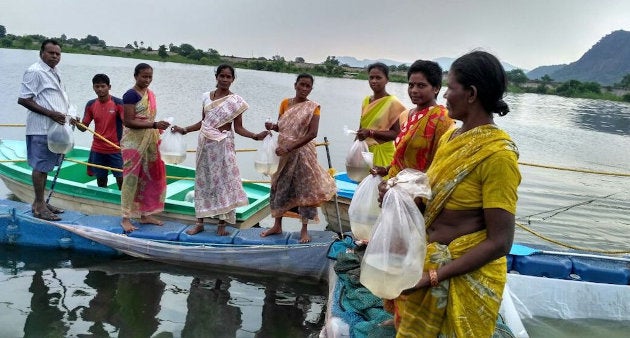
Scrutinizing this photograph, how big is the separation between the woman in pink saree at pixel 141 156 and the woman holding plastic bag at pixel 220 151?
1.06 feet

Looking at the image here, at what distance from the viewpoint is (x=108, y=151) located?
614 cm

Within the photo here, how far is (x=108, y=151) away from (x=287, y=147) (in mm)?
2975

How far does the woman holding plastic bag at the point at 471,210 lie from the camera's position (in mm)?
1638

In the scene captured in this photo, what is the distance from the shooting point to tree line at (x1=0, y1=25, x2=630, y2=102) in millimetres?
56250

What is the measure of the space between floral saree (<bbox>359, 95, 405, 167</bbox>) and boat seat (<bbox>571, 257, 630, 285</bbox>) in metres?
2.15

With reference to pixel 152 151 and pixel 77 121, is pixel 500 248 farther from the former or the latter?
pixel 77 121

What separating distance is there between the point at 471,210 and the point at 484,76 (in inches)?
18.7

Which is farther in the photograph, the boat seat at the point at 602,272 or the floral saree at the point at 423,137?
the boat seat at the point at 602,272

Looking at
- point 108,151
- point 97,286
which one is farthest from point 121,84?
point 97,286

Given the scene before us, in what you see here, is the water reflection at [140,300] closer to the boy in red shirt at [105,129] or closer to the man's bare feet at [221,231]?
the man's bare feet at [221,231]

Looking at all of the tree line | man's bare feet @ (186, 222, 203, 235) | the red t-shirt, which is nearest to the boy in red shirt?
the red t-shirt

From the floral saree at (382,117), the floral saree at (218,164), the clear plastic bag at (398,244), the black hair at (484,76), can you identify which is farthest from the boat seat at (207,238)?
the black hair at (484,76)

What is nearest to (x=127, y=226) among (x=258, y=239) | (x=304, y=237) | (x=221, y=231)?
(x=221, y=231)

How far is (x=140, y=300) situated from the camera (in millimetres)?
4312
